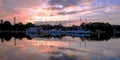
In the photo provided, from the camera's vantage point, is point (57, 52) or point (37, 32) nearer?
point (57, 52)

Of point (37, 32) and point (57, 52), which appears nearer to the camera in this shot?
point (57, 52)

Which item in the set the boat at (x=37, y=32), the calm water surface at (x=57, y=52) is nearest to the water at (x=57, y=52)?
the calm water surface at (x=57, y=52)

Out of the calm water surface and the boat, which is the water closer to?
the calm water surface

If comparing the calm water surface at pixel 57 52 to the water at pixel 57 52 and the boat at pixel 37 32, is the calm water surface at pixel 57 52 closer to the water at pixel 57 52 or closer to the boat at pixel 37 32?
the water at pixel 57 52

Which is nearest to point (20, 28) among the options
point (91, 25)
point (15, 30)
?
point (15, 30)

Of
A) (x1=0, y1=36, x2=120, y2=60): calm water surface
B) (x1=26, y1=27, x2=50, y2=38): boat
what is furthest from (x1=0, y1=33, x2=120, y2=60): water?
(x1=26, y1=27, x2=50, y2=38): boat

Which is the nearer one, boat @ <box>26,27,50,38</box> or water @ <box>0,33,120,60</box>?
water @ <box>0,33,120,60</box>

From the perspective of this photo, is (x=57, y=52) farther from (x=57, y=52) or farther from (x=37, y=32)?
(x=37, y=32)

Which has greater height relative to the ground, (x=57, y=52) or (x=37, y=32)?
(x=57, y=52)

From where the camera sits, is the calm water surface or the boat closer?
the calm water surface

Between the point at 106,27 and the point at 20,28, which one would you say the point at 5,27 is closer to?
the point at 20,28

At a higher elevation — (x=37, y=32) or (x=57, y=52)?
(x=57, y=52)

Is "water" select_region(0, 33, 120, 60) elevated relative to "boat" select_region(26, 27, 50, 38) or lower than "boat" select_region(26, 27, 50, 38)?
elevated

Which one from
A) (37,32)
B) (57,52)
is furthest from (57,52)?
(37,32)
